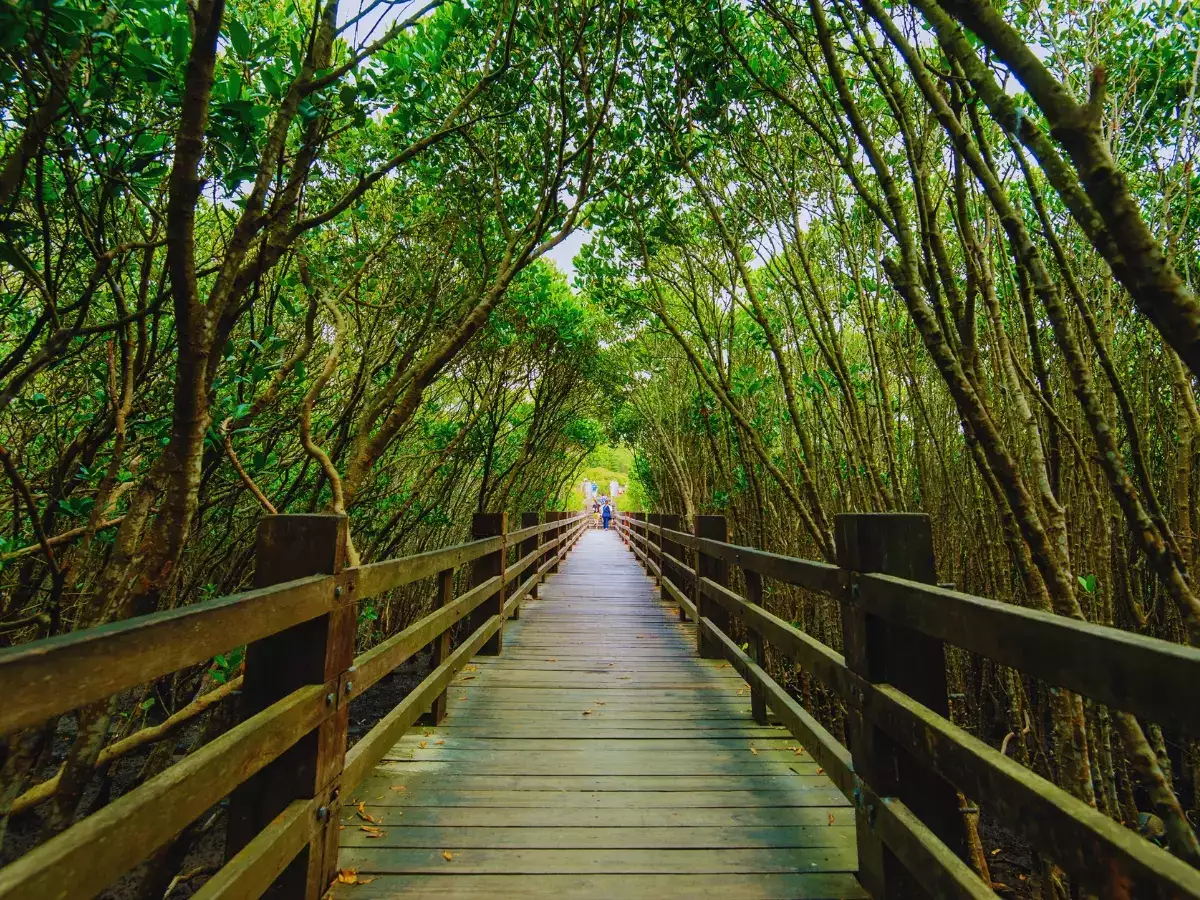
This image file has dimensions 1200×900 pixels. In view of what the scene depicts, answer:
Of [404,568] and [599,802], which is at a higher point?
[404,568]

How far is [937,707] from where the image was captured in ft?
4.59

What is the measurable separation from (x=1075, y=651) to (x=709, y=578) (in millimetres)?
3003

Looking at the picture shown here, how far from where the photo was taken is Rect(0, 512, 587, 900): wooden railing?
30.2 inches

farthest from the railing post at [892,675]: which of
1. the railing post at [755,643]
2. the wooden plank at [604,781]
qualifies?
the railing post at [755,643]

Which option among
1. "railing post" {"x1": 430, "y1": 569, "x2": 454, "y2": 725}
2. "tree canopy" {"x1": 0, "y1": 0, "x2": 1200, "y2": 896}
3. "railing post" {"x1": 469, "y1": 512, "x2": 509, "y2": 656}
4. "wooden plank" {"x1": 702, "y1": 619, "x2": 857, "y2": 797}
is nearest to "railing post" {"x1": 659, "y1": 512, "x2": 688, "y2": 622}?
"tree canopy" {"x1": 0, "y1": 0, "x2": 1200, "y2": 896}

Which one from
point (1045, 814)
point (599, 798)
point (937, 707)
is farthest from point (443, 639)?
point (1045, 814)

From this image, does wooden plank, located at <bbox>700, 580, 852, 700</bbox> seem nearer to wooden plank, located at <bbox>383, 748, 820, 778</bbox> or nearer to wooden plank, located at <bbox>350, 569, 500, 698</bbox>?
wooden plank, located at <bbox>383, 748, 820, 778</bbox>

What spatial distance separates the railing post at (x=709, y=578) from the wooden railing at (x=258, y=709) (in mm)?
2163

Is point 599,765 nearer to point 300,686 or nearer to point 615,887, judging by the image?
point 615,887

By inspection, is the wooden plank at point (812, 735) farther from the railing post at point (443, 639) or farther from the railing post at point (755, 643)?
the railing post at point (443, 639)

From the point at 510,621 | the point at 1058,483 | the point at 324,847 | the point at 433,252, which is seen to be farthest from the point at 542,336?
the point at 324,847

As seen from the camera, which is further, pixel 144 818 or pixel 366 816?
pixel 366 816

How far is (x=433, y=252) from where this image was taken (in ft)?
14.7

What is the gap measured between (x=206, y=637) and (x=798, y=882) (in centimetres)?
173
